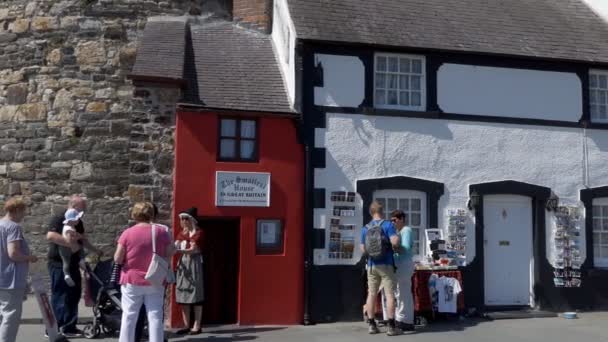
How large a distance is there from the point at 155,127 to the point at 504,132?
621 centimetres

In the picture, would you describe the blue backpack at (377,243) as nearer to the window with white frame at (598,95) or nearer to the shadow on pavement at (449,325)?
the shadow on pavement at (449,325)

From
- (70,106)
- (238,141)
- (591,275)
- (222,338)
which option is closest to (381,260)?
(222,338)

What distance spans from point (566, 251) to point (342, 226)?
4.21m

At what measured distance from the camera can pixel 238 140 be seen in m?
10.8

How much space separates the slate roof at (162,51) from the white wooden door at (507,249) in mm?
5979

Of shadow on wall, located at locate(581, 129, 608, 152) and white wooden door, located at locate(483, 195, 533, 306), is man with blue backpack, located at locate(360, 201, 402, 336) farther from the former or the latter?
shadow on wall, located at locate(581, 129, 608, 152)

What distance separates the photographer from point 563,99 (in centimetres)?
1220

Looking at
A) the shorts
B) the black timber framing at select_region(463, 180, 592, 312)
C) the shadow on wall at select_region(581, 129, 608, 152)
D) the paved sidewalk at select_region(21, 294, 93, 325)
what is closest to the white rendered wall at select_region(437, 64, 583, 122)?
the shadow on wall at select_region(581, 129, 608, 152)

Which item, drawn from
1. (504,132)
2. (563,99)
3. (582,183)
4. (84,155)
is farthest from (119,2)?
(582,183)

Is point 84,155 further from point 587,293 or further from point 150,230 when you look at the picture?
point 587,293

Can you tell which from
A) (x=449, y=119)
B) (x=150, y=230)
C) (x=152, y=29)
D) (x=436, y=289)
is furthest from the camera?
(x=152, y=29)

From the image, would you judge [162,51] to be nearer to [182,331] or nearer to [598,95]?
[182,331]

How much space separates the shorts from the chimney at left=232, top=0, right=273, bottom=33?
6.12 metres

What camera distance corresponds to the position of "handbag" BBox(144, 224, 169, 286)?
278 inches
